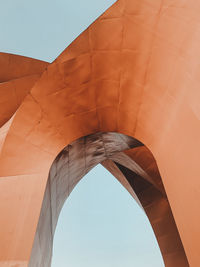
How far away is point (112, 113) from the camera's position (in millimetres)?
4742

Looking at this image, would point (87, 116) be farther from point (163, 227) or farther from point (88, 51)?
point (163, 227)

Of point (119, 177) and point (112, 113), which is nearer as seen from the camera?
point (112, 113)

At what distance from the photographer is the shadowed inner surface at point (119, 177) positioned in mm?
4801

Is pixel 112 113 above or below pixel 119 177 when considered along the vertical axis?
above

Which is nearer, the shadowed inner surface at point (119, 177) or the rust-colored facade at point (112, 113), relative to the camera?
the rust-colored facade at point (112, 113)

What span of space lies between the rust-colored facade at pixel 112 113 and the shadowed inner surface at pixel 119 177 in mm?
110

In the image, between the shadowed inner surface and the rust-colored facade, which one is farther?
the shadowed inner surface

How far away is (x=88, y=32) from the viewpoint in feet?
11.9

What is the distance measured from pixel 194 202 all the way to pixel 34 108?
3358mm

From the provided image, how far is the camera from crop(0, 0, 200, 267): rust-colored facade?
9.30 feet

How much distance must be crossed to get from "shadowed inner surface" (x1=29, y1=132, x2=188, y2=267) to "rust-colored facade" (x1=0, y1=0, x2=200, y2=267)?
11 cm

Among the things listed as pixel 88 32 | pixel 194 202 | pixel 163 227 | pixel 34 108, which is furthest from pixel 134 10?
pixel 163 227

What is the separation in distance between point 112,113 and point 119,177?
7.22m

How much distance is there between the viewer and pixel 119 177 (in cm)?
1126
